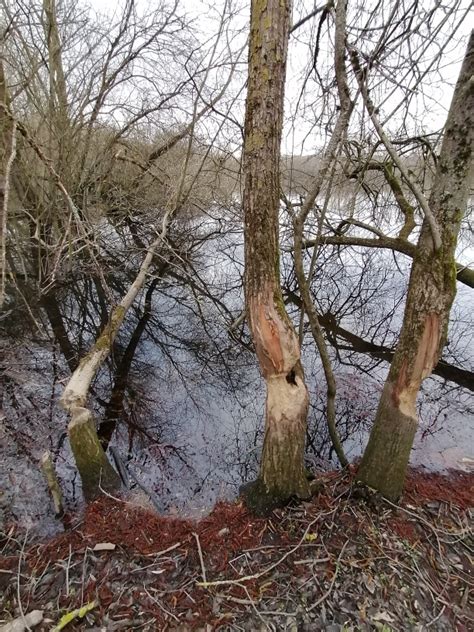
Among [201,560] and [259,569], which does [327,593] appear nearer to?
[259,569]

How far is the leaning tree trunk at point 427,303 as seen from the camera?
1.83 m

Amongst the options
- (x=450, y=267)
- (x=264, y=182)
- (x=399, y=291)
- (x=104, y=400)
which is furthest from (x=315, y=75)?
(x=399, y=291)

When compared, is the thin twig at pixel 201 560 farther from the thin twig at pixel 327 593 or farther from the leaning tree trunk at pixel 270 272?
the thin twig at pixel 327 593

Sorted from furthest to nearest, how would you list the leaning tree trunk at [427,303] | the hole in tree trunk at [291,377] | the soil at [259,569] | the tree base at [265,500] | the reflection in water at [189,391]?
1. the reflection in water at [189,391]
2. the tree base at [265,500]
3. the hole in tree trunk at [291,377]
4. the leaning tree trunk at [427,303]
5. the soil at [259,569]

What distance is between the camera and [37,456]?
3143mm

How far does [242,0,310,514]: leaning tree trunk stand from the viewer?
171 centimetres

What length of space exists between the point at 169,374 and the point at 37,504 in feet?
7.43

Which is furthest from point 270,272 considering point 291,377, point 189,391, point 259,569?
point 189,391

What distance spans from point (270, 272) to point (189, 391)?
2.84m

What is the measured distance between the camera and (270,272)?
1.99 meters

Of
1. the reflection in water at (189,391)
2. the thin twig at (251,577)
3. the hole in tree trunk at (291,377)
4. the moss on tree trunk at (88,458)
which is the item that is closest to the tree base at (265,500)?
the thin twig at (251,577)

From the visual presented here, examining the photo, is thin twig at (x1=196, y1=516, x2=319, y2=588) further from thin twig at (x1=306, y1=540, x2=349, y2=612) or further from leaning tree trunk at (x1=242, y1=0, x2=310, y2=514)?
leaning tree trunk at (x1=242, y1=0, x2=310, y2=514)

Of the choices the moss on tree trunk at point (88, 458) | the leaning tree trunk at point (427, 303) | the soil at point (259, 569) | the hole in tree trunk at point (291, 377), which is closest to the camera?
the soil at point (259, 569)

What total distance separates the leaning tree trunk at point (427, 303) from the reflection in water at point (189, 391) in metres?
1.19
